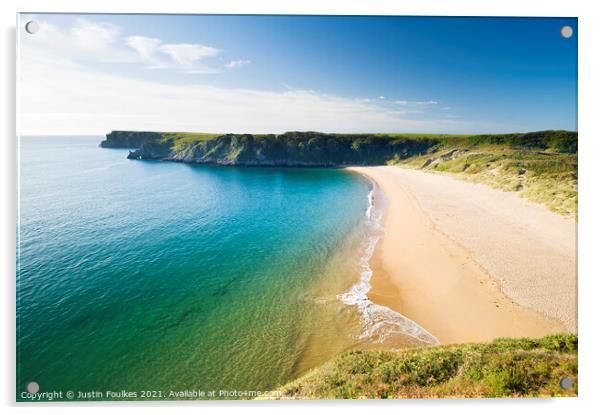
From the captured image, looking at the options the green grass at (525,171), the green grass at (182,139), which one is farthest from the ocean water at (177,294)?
the green grass at (182,139)

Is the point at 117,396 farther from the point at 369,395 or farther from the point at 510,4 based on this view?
the point at 510,4

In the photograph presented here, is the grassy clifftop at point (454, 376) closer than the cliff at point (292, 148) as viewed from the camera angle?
Yes

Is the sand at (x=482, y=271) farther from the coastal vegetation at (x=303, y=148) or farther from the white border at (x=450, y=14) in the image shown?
the coastal vegetation at (x=303, y=148)

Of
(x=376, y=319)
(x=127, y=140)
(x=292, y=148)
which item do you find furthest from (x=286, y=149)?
(x=376, y=319)

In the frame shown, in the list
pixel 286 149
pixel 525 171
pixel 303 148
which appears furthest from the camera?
pixel 303 148

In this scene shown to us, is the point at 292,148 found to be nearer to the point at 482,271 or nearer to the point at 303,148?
the point at 303,148
